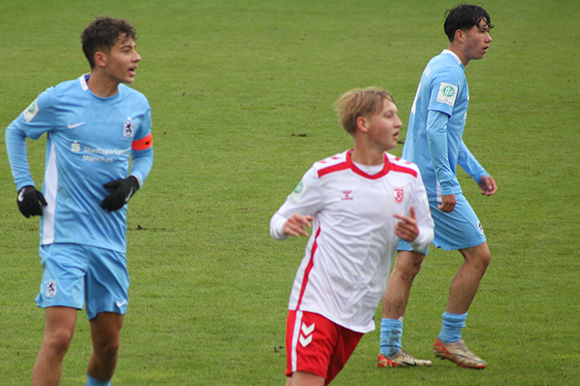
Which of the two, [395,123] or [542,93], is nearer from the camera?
[395,123]

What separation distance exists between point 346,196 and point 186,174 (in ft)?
25.5

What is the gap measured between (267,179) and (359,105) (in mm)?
7266

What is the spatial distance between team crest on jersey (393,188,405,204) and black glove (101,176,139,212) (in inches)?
54.3

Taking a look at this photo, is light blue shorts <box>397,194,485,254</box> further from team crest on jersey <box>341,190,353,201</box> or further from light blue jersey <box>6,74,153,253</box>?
light blue jersey <box>6,74,153,253</box>

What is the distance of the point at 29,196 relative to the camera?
14.3 feet

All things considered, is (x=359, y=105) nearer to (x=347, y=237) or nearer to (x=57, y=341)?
(x=347, y=237)

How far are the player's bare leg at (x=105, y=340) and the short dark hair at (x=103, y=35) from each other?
135 centimetres

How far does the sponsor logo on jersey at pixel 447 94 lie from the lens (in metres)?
5.60

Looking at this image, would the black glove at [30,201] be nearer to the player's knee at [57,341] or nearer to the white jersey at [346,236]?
the player's knee at [57,341]

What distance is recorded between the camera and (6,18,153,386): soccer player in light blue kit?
4344mm

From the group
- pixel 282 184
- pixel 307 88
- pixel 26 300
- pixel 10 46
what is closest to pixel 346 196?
pixel 26 300

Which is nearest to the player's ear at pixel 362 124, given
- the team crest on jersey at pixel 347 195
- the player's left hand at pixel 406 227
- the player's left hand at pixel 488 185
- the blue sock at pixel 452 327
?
the team crest on jersey at pixel 347 195

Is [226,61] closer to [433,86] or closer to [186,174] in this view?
[186,174]

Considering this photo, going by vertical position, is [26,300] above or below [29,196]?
below
